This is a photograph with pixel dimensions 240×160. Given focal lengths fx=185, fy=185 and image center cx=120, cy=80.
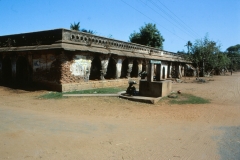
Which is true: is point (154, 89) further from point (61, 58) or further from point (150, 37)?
point (150, 37)

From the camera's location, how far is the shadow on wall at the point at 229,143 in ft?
12.5

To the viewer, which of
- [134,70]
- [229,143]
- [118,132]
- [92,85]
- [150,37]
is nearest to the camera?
[229,143]

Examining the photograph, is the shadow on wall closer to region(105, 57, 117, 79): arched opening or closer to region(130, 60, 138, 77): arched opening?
region(105, 57, 117, 79): arched opening

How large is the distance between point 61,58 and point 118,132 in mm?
7393

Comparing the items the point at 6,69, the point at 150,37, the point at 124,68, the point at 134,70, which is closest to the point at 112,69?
the point at 124,68

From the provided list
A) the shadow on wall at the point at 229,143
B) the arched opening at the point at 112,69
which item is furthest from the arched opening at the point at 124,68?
the shadow on wall at the point at 229,143

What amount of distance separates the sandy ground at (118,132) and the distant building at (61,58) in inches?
142

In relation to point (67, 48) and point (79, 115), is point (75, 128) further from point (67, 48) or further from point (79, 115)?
point (67, 48)

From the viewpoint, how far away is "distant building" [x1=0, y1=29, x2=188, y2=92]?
1116 cm

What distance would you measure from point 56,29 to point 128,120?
8092 millimetres

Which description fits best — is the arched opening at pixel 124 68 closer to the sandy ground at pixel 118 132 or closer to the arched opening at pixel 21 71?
the arched opening at pixel 21 71

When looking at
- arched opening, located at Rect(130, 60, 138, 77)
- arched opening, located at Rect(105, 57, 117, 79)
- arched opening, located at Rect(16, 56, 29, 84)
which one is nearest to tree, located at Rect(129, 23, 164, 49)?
arched opening, located at Rect(130, 60, 138, 77)

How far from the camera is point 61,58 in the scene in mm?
10922

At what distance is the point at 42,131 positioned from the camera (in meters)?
4.77
